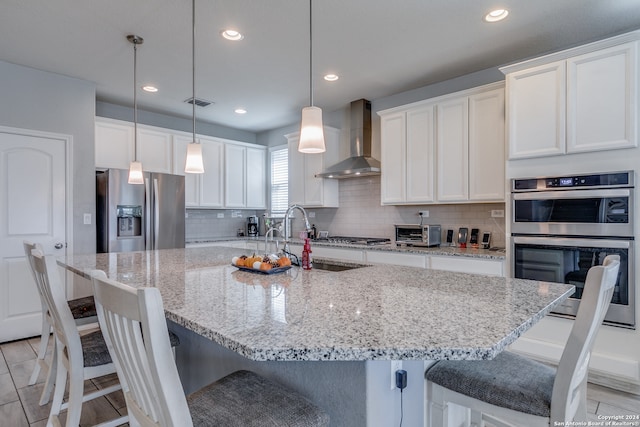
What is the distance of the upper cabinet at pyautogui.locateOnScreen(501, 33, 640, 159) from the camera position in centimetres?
240

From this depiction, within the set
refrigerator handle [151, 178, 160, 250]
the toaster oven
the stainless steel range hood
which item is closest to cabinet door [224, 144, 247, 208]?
refrigerator handle [151, 178, 160, 250]

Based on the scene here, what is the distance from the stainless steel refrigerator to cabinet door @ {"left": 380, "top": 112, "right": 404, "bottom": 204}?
8.31 feet

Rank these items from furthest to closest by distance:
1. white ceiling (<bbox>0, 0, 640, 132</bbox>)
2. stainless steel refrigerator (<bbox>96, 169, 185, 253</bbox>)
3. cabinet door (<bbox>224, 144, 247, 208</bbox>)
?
cabinet door (<bbox>224, 144, 247, 208</bbox>) < stainless steel refrigerator (<bbox>96, 169, 185, 253</bbox>) < white ceiling (<bbox>0, 0, 640, 132</bbox>)

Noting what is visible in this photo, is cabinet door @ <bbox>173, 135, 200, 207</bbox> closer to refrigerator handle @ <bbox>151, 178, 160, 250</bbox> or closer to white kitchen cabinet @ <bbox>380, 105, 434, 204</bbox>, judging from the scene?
refrigerator handle @ <bbox>151, 178, 160, 250</bbox>

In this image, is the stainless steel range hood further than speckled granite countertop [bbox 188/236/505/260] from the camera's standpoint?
Yes

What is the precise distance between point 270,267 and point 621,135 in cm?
248

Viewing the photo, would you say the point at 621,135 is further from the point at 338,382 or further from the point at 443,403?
the point at 338,382

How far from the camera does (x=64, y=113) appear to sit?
12.1 ft

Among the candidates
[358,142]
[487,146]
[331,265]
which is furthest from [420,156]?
[331,265]

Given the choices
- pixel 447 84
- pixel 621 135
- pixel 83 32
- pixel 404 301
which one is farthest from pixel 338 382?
pixel 447 84

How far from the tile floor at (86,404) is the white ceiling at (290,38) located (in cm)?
262

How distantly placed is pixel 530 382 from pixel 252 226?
498cm

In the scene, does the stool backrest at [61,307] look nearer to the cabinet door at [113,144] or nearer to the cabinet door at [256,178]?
the cabinet door at [113,144]

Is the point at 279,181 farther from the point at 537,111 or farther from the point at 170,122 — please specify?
the point at 537,111
